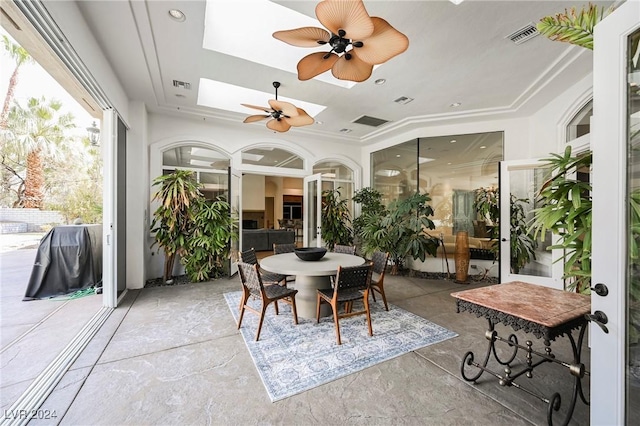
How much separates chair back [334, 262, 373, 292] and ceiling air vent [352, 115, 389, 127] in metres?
3.57

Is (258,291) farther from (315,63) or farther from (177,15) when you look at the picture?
(177,15)

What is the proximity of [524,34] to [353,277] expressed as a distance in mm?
3171

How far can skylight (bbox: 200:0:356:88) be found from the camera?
2736mm

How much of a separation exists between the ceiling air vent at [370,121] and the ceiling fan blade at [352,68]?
2795mm

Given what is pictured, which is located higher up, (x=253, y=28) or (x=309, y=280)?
(x=253, y=28)

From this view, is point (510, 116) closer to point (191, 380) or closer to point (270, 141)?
point (270, 141)

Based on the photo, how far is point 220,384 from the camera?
6.60 feet

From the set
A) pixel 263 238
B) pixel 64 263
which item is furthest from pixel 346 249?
pixel 263 238

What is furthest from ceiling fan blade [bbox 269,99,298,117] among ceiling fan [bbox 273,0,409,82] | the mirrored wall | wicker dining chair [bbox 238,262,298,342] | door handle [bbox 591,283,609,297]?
the mirrored wall

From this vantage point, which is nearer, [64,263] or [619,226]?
[619,226]

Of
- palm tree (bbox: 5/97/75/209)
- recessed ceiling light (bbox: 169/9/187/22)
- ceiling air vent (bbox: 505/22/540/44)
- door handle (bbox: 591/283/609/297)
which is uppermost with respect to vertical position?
recessed ceiling light (bbox: 169/9/187/22)

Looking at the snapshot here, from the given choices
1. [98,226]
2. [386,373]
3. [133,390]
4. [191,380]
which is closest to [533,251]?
[386,373]

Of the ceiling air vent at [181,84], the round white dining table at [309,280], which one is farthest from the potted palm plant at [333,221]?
the ceiling air vent at [181,84]

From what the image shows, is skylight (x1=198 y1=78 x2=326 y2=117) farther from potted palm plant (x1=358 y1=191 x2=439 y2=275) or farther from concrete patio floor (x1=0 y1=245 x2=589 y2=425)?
concrete patio floor (x1=0 y1=245 x2=589 y2=425)
